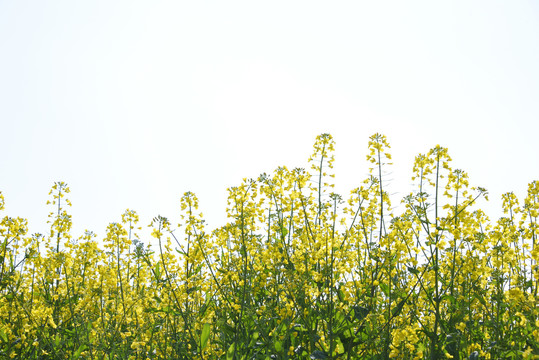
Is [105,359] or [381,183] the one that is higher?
[381,183]

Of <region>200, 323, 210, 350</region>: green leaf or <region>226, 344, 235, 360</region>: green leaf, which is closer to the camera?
<region>226, 344, 235, 360</region>: green leaf

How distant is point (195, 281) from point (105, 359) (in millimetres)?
1144

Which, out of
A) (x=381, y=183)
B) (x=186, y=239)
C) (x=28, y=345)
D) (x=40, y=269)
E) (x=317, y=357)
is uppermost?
(x=381, y=183)

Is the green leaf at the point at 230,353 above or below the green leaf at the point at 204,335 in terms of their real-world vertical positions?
below

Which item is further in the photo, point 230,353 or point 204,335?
point 204,335

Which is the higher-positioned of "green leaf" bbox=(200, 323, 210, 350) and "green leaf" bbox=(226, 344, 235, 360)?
"green leaf" bbox=(200, 323, 210, 350)

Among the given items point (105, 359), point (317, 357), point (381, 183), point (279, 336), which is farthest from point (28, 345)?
point (381, 183)

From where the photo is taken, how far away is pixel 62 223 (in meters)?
5.89

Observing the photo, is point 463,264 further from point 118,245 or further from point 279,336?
point 118,245

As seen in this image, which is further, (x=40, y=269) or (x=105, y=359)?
(x=40, y=269)

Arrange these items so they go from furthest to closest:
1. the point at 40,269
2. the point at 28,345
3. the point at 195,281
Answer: the point at 40,269, the point at 28,345, the point at 195,281

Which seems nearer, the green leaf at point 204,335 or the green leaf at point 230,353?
the green leaf at point 230,353

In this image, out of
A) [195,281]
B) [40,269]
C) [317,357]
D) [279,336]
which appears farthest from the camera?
[40,269]

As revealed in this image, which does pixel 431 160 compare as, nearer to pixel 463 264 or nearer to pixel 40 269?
pixel 463 264
